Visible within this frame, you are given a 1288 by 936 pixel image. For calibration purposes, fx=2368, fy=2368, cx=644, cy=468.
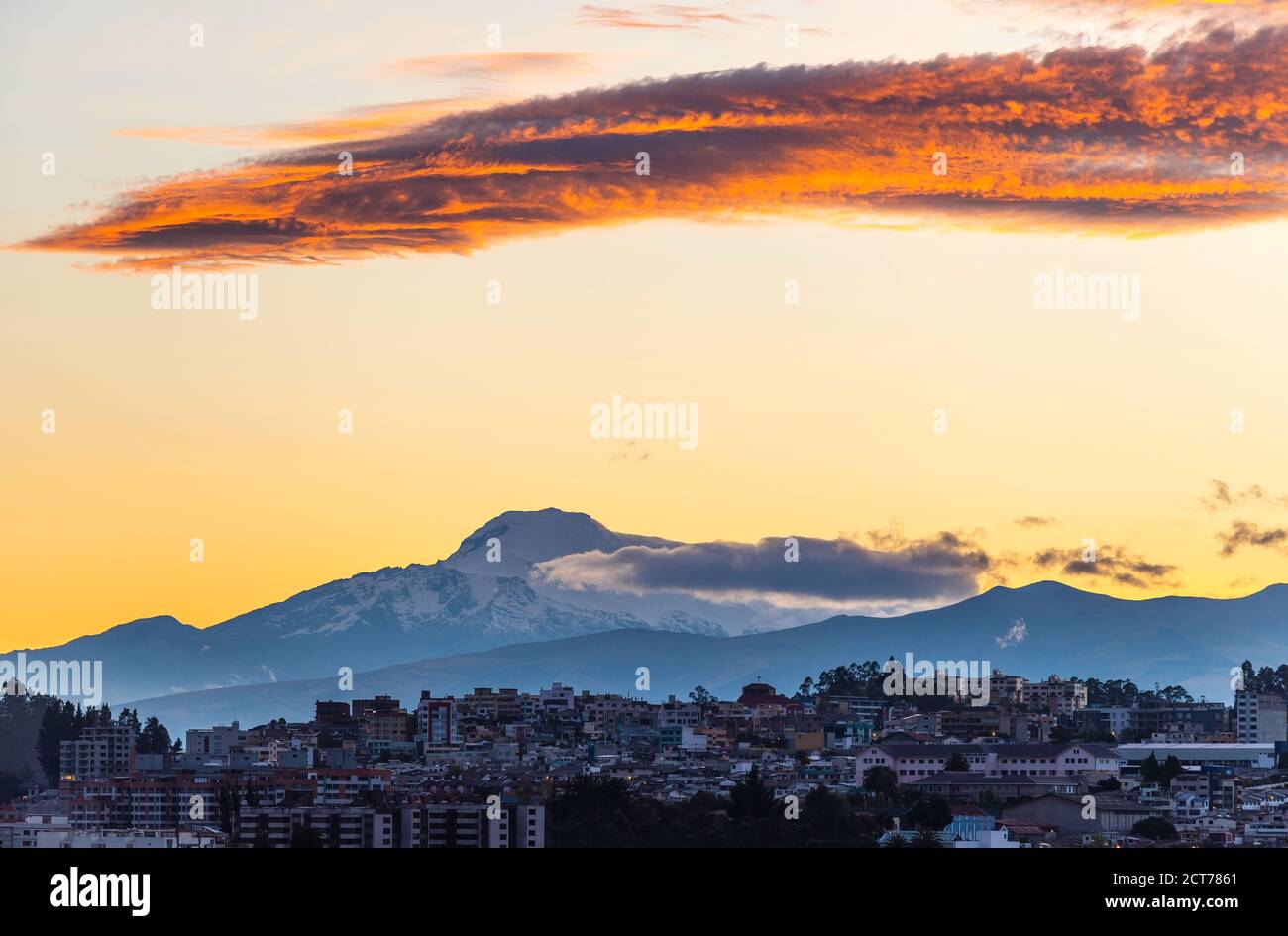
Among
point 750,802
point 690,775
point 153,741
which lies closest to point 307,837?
point 750,802

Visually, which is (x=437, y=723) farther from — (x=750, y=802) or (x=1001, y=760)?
(x=750, y=802)

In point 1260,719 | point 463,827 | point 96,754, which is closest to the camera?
point 463,827

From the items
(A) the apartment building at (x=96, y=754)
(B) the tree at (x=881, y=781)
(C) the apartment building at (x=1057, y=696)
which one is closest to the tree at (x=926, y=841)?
(B) the tree at (x=881, y=781)

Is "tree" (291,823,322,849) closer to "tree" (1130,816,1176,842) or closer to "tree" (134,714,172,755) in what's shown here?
"tree" (1130,816,1176,842)

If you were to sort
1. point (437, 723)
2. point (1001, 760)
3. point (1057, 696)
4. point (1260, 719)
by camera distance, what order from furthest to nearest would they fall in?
1. point (1057, 696)
2. point (437, 723)
3. point (1260, 719)
4. point (1001, 760)

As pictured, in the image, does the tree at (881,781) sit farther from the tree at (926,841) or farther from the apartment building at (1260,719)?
the apartment building at (1260,719)

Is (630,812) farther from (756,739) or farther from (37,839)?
(756,739)

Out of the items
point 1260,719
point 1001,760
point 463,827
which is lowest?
point 1260,719
